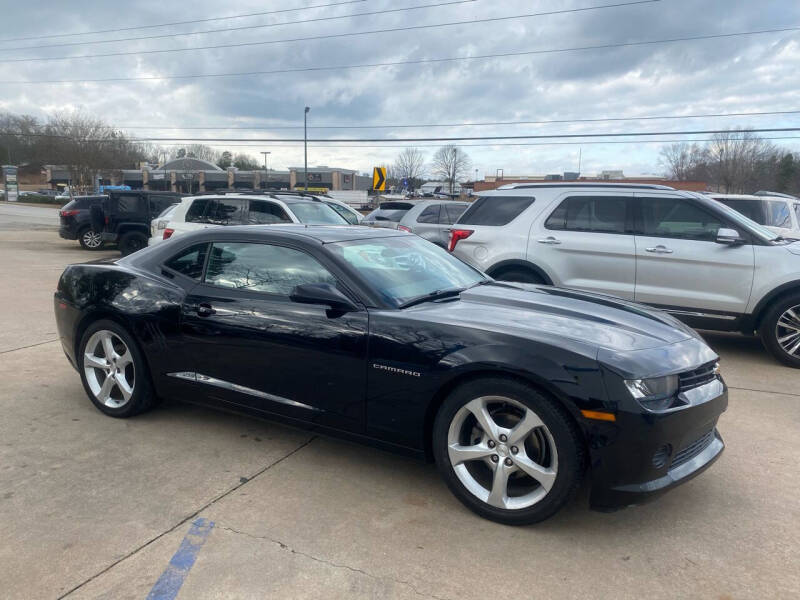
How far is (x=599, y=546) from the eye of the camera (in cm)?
278

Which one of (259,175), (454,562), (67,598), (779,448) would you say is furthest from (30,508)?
(259,175)

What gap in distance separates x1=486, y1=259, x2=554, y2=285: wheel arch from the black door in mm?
3912

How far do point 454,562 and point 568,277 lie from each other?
4.76m

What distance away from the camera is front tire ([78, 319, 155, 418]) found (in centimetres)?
414

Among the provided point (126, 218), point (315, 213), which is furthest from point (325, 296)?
point (126, 218)

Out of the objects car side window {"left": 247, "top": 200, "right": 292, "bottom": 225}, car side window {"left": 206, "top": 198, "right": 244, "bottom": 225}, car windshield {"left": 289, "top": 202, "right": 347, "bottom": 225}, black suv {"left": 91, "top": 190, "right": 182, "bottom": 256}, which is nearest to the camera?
car side window {"left": 247, "top": 200, "right": 292, "bottom": 225}

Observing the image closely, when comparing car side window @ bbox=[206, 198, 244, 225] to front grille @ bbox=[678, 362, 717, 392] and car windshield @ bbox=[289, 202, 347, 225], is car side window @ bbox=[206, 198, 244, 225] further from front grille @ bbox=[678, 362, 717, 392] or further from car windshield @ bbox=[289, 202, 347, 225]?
front grille @ bbox=[678, 362, 717, 392]

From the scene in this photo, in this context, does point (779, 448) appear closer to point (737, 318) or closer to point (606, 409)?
point (606, 409)

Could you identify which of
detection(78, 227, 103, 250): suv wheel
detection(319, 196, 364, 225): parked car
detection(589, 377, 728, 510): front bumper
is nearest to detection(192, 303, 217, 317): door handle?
detection(589, 377, 728, 510): front bumper

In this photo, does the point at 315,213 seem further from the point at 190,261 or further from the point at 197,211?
the point at 190,261

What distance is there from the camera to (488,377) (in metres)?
2.93

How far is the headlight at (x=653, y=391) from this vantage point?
8.82 ft

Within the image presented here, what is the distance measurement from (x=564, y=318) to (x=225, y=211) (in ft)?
26.5

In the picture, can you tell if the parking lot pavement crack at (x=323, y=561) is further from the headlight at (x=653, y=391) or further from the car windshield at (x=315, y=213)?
the car windshield at (x=315, y=213)
